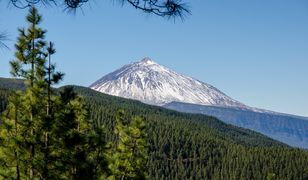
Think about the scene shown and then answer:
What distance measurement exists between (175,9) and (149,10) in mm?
398

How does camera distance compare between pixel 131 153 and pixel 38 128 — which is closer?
pixel 38 128

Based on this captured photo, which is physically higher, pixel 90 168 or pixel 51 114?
pixel 51 114

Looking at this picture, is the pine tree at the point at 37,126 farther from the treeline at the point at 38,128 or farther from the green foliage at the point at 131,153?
the green foliage at the point at 131,153

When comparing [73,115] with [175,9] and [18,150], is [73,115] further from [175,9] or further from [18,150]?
[175,9]

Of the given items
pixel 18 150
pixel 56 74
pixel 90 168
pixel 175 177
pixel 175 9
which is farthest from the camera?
pixel 175 177

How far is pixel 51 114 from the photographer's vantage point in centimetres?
2039

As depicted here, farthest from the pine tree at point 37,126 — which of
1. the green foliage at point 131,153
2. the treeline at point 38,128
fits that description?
the green foliage at point 131,153

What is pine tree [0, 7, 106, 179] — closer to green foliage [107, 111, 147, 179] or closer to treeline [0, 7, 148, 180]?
treeline [0, 7, 148, 180]

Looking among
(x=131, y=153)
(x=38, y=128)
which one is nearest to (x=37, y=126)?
(x=38, y=128)

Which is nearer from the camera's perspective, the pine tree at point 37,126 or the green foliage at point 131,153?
the pine tree at point 37,126

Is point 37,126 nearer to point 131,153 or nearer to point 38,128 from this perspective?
point 38,128

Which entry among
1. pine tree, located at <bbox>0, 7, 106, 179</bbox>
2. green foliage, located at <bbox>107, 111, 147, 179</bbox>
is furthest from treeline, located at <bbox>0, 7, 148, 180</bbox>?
green foliage, located at <bbox>107, 111, 147, 179</bbox>

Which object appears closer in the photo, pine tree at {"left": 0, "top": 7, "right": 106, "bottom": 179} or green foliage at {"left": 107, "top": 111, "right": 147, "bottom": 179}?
pine tree at {"left": 0, "top": 7, "right": 106, "bottom": 179}

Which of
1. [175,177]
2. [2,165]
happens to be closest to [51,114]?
[2,165]
